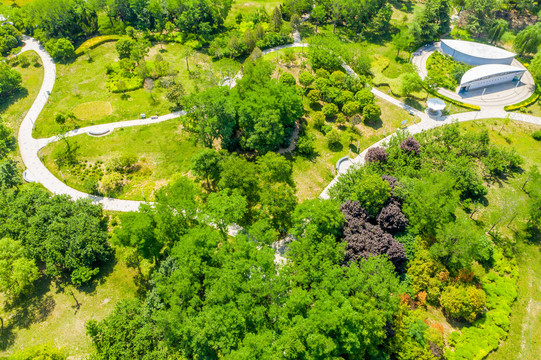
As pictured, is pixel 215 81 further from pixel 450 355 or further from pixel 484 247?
pixel 450 355

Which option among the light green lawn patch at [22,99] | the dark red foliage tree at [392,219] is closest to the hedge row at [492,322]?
the dark red foliage tree at [392,219]

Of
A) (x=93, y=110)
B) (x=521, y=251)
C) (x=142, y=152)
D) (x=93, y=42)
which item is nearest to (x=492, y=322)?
(x=521, y=251)

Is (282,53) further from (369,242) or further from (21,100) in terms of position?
(21,100)

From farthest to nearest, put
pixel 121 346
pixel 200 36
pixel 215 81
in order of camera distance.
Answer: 1. pixel 200 36
2. pixel 215 81
3. pixel 121 346

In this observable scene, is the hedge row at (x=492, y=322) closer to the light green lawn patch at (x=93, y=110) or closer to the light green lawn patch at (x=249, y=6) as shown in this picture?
the light green lawn patch at (x=93, y=110)

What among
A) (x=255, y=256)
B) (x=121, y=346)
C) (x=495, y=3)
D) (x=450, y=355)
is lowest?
(x=450, y=355)

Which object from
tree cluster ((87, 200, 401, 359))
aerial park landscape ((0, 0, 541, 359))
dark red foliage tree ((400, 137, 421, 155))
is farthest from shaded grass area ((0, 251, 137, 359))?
dark red foliage tree ((400, 137, 421, 155))

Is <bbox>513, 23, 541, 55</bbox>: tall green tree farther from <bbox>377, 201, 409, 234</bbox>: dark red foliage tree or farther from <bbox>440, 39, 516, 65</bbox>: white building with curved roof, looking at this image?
<bbox>377, 201, 409, 234</bbox>: dark red foliage tree

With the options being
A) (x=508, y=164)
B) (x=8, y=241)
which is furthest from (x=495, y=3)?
(x=8, y=241)
